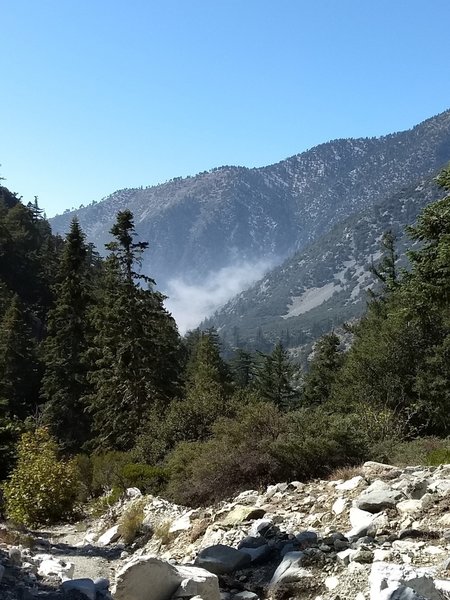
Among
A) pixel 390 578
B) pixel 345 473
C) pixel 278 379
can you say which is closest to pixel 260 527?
pixel 345 473

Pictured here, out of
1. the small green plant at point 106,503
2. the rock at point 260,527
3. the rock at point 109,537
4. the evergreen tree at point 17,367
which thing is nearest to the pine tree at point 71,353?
the evergreen tree at point 17,367

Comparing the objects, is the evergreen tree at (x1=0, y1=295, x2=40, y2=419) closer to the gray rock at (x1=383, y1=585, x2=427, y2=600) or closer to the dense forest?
the dense forest

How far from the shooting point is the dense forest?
1343 centimetres

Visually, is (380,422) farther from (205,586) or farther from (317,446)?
(205,586)

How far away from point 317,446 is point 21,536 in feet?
21.2

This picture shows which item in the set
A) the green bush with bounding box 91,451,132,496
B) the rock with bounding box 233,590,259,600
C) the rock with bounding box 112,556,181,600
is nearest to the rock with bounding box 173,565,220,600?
the rock with bounding box 112,556,181,600

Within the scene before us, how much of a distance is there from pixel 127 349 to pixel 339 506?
20.5 m

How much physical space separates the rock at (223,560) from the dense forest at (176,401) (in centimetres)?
470

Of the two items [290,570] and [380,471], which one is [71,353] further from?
[290,570]

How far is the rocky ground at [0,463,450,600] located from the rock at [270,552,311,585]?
2 centimetres

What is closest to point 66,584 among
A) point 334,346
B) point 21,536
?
point 21,536

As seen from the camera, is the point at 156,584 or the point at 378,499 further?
the point at 378,499

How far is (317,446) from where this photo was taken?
1263 cm

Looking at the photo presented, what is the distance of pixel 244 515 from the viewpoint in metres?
9.92
